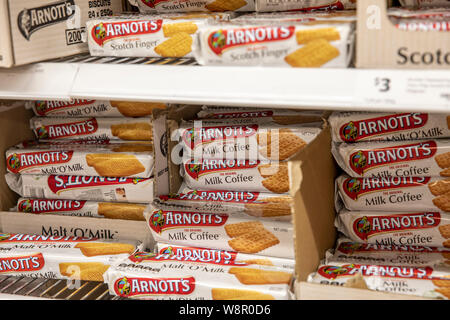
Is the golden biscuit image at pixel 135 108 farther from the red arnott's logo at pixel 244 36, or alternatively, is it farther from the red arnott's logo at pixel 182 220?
the red arnott's logo at pixel 244 36

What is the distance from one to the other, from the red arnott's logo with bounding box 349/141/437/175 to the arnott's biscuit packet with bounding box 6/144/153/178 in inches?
20.8

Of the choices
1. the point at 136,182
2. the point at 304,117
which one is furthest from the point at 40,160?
the point at 304,117

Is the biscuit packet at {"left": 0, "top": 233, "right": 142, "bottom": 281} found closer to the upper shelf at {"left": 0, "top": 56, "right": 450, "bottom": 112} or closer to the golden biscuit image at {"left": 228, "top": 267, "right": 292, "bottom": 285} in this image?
the golden biscuit image at {"left": 228, "top": 267, "right": 292, "bottom": 285}

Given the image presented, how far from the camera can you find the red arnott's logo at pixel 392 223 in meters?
1.40

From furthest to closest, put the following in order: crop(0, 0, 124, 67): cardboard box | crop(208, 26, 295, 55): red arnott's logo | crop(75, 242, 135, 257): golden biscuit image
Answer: crop(75, 242, 135, 257): golden biscuit image, crop(0, 0, 124, 67): cardboard box, crop(208, 26, 295, 55): red arnott's logo

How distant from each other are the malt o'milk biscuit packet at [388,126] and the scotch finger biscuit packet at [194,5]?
0.37m

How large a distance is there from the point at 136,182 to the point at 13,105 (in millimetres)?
466

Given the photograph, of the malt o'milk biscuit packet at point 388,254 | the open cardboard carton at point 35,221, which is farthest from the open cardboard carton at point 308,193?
the open cardboard carton at point 35,221

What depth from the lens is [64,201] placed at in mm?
1650

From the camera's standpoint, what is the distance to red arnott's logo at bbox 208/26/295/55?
108 centimetres

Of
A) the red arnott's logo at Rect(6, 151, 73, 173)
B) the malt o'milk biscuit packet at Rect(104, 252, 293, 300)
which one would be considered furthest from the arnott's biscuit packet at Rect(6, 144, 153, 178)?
the malt o'milk biscuit packet at Rect(104, 252, 293, 300)

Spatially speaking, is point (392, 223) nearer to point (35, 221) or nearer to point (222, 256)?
point (222, 256)

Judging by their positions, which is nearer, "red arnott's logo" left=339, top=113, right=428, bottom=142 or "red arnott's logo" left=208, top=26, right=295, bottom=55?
"red arnott's logo" left=208, top=26, right=295, bottom=55
